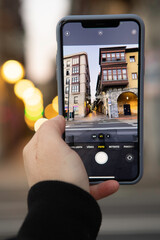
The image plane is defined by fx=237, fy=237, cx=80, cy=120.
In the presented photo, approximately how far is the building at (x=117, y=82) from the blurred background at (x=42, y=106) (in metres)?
2.50

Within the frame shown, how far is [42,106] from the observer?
7.93 m

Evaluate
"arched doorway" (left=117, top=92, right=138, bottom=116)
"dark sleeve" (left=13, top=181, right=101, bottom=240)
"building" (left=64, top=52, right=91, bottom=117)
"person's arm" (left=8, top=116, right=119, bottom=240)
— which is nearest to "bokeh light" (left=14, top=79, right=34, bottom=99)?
"building" (left=64, top=52, right=91, bottom=117)

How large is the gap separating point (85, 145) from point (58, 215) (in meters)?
0.63

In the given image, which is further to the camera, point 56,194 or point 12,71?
point 12,71

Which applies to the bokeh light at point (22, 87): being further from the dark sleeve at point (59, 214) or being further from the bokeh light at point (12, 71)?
the dark sleeve at point (59, 214)

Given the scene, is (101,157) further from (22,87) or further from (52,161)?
(22,87)

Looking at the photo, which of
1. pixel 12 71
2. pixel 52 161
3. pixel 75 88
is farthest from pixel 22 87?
pixel 52 161

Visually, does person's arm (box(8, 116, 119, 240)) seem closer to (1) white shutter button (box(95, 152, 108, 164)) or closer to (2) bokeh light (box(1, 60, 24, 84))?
(1) white shutter button (box(95, 152, 108, 164))

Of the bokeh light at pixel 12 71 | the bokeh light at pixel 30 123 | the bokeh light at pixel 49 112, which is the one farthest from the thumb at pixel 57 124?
the bokeh light at pixel 49 112

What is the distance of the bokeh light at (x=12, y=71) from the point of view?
681 cm

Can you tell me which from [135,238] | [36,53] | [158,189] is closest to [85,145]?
[135,238]

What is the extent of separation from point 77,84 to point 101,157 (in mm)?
410

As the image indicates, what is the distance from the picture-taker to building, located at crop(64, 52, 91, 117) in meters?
1.24

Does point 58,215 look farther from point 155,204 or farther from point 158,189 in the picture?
point 158,189
